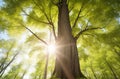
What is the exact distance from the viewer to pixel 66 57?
462cm

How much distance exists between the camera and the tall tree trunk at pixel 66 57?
4320 millimetres

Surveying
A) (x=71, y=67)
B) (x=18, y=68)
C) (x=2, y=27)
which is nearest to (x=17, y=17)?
(x=2, y=27)

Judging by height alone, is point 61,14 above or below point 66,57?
above

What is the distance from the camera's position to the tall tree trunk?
4320 millimetres

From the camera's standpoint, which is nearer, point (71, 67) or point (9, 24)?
point (71, 67)

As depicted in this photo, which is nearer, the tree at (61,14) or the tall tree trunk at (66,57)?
the tall tree trunk at (66,57)

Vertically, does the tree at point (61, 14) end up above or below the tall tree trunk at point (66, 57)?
above

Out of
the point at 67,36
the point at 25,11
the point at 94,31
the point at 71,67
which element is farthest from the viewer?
the point at 94,31

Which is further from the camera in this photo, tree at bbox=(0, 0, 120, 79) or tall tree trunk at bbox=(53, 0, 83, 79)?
tree at bbox=(0, 0, 120, 79)

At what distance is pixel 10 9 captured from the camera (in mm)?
A: 6180

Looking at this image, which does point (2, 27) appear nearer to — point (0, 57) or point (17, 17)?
point (17, 17)

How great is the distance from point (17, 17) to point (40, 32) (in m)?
1.96

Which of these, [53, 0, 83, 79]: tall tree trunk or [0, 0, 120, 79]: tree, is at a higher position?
[0, 0, 120, 79]: tree

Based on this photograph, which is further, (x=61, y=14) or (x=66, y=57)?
(x=61, y=14)
